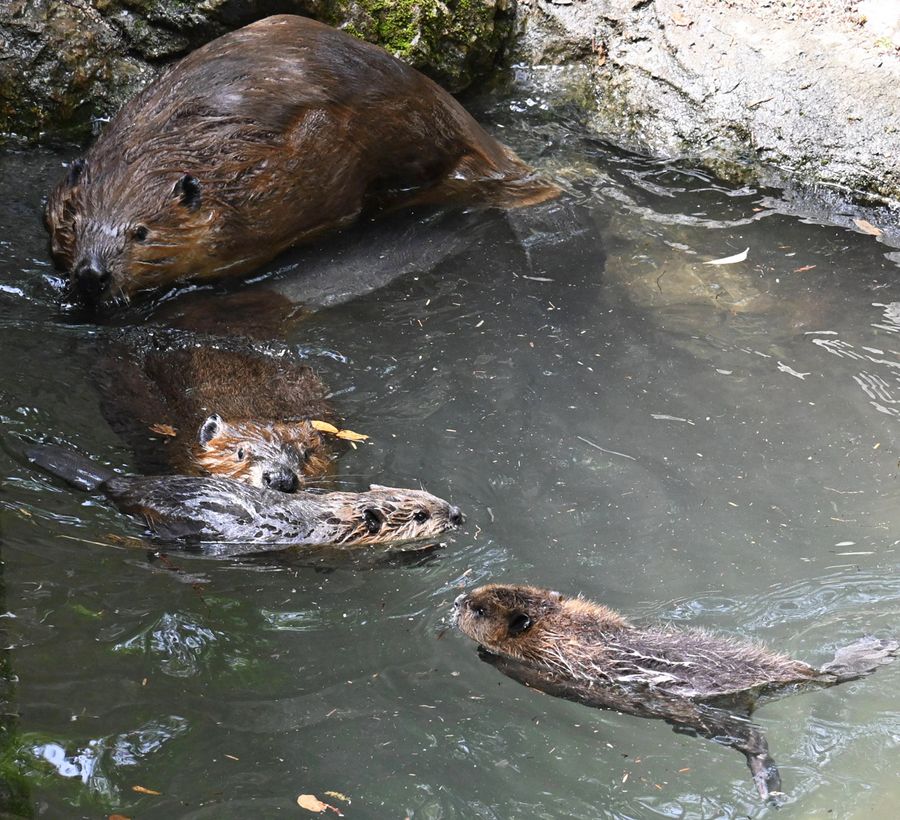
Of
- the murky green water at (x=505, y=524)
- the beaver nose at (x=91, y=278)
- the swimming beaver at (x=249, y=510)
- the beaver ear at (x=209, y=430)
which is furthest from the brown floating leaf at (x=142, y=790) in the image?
the beaver nose at (x=91, y=278)

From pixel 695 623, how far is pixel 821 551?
0.68m

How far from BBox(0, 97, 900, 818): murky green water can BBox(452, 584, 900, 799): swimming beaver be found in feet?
0.28

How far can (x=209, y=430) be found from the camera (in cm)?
490

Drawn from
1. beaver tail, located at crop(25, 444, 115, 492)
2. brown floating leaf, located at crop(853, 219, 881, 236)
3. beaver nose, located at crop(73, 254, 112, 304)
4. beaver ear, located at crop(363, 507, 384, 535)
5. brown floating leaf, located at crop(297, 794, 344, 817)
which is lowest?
brown floating leaf, located at crop(297, 794, 344, 817)

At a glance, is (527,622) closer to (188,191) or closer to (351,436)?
(351,436)

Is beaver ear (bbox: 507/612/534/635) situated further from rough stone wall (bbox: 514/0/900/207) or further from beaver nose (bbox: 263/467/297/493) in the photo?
rough stone wall (bbox: 514/0/900/207)

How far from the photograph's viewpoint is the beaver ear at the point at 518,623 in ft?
13.2

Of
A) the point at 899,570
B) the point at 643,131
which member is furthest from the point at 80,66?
the point at 899,570

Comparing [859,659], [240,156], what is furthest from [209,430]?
[859,659]

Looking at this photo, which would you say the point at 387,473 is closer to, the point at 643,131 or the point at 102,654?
the point at 102,654

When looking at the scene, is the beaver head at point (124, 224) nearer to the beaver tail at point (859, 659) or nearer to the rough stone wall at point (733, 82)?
the rough stone wall at point (733, 82)

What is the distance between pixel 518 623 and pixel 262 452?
155 centimetres

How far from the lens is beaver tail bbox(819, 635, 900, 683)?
3908 mm

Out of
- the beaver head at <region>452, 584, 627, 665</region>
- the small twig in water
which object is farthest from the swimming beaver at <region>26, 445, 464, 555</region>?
the small twig in water
